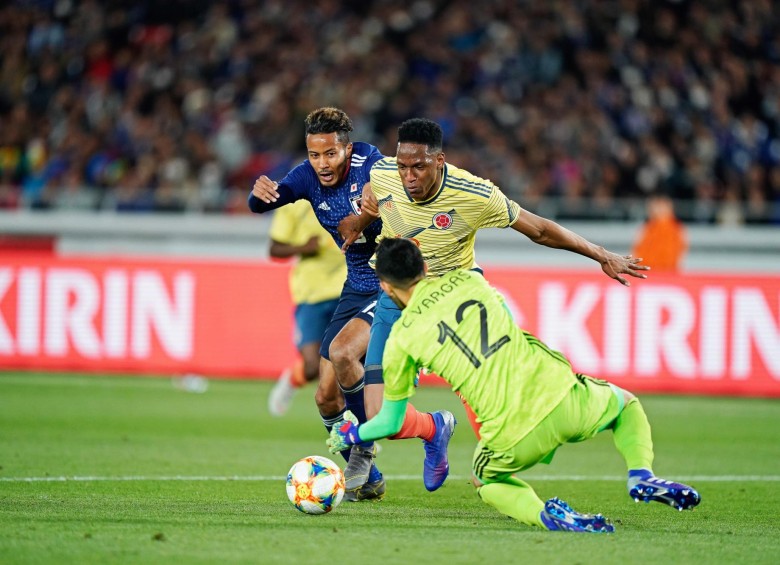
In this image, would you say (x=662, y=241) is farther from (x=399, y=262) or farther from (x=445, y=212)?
(x=399, y=262)

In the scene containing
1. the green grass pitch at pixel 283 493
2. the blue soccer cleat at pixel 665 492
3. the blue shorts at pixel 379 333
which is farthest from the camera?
the blue shorts at pixel 379 333

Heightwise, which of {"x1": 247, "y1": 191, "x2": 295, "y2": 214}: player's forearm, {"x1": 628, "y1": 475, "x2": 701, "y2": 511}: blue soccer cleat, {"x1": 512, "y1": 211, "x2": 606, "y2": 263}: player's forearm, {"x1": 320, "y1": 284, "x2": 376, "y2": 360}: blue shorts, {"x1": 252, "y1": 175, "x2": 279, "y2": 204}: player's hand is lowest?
{"x1": 628, "y1": 475, "x2": 701, "y2": 511}: blue soccer cleat

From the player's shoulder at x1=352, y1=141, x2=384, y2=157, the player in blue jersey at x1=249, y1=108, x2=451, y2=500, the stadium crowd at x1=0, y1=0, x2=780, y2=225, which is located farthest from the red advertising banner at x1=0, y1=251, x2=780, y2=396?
the player's shoulder at x1=352, y1=141, x2=384, y2=157

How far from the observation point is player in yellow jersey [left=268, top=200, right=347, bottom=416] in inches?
444

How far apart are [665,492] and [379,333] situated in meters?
2.14

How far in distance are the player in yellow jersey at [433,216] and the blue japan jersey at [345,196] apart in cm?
35

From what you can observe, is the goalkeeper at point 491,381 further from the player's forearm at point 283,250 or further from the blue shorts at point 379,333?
the player's forearm at point 283,250

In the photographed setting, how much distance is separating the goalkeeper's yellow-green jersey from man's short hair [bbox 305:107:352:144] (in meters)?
1.83

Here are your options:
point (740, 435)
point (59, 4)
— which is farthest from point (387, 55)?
point (740, 435)

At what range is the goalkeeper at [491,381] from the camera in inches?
234

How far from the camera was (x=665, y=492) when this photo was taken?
18.9 feet

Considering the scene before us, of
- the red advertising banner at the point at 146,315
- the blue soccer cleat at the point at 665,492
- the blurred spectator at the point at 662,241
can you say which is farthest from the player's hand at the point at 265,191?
the blurred spectator at the point at 662,241

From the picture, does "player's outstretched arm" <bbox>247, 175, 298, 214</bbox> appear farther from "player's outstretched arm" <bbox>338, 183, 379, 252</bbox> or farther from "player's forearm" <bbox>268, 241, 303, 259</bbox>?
"player's forearm" <bbox>268, 241, 303, 259</bbox>

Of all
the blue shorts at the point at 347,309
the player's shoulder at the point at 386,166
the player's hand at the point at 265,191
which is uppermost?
the player's shoulder at the point at 386,166
